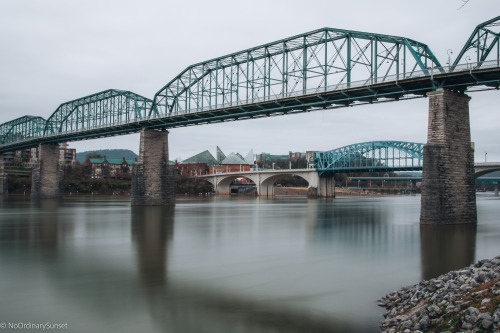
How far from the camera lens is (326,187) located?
14438cm

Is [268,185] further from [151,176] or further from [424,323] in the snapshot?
[424,323]

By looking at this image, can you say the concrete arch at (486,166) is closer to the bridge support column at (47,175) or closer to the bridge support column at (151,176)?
the bridge support column at (151,176)

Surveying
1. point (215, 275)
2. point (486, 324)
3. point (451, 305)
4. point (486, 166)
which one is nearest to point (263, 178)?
point (486, 166)

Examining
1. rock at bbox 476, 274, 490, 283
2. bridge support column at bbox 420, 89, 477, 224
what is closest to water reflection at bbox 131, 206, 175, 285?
rock at bbox 476, 274, 490, 283

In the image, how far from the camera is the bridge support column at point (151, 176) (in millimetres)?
67375

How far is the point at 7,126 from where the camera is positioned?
14838cm

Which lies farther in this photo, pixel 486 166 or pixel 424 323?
pixel 486 166

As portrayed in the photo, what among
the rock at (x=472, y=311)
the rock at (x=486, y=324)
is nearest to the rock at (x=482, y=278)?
the rock at (x=472, y=311)

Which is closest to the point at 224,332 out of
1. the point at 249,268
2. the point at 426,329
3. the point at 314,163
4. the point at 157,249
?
the point at 426,329

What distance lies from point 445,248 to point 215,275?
14.9 metres

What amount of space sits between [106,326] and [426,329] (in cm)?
806

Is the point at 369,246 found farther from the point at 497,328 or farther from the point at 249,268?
the point at 497,328

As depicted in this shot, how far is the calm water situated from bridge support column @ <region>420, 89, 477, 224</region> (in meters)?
3.56

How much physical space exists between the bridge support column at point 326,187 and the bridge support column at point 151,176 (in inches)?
3116
